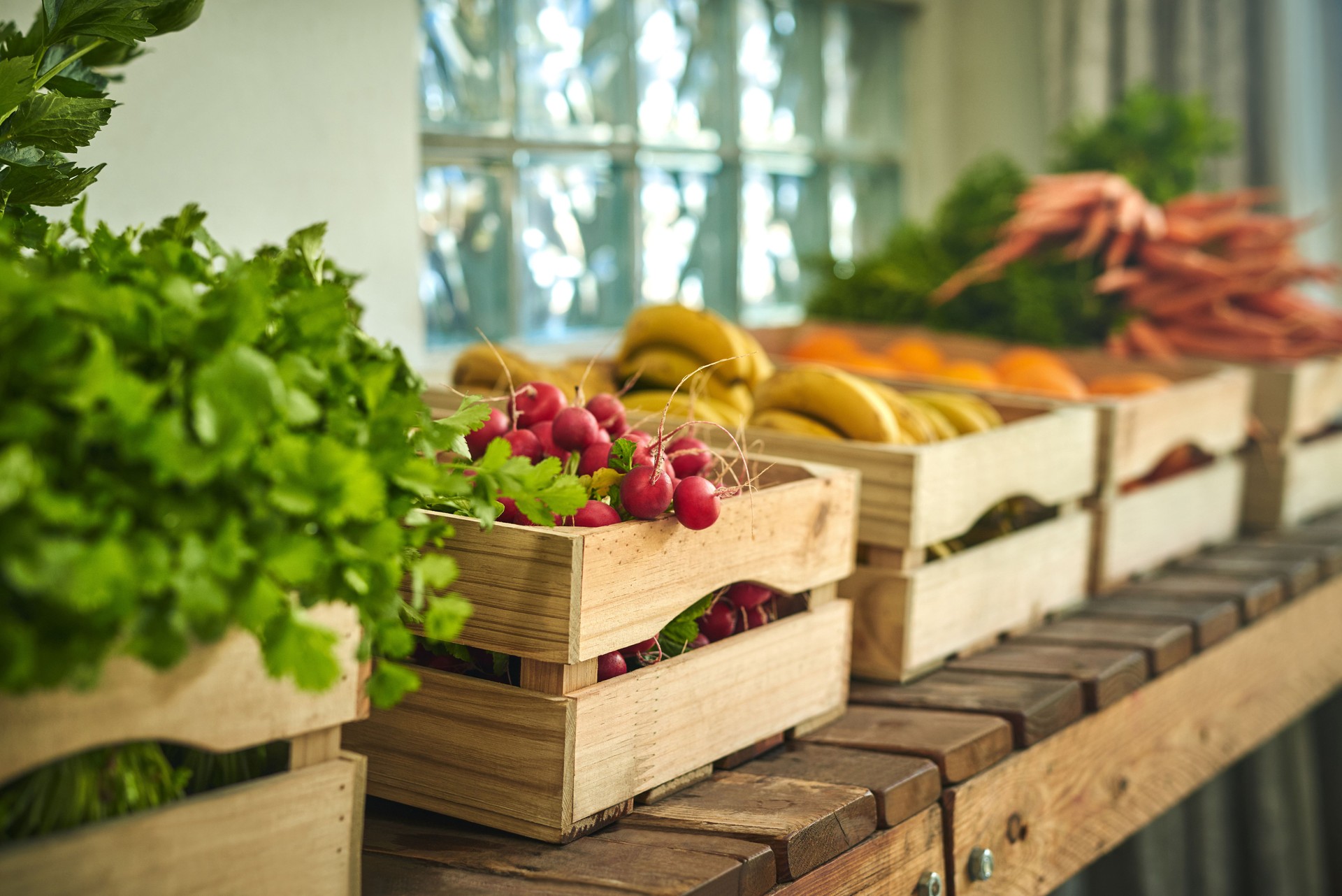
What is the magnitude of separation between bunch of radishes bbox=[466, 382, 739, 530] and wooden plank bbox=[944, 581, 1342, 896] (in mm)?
360

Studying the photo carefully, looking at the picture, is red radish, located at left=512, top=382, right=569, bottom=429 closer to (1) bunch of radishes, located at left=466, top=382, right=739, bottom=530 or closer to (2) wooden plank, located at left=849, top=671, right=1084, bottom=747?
(1) bunch of radishes, located at left=466, top=382, right=739, bottom=530

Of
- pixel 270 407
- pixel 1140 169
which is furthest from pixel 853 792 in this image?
pixel 1140 169

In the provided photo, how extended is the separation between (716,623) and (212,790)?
43 centimetres

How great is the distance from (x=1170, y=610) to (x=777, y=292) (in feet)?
5.39

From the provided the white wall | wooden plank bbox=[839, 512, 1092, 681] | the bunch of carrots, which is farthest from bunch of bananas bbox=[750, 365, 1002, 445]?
the bunch of carrots

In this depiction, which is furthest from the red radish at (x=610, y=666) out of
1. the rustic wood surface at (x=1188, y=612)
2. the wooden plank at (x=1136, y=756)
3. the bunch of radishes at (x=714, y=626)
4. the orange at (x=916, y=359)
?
the orange at (x=916, y=359)

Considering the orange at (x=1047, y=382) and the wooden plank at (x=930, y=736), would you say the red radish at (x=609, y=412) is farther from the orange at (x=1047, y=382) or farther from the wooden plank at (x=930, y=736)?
the orange at (x=1047, y=382)

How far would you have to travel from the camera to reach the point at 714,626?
984 mm

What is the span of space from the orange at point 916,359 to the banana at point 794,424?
55 centimetres

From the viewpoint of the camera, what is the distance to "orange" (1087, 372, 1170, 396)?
1.70 m

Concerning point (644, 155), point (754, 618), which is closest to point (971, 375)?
point (754, 618)

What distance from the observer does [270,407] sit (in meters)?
0.56

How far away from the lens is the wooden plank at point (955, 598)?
1.20m

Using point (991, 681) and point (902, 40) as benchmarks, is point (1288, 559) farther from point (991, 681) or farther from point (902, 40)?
point (902, 40)
